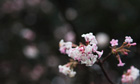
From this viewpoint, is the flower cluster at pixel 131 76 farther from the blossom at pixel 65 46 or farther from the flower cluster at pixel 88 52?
the blossom at pixel 65 46

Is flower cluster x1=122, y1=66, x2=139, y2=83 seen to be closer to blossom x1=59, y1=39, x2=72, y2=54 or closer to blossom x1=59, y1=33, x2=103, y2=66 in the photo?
blossom x1=59, y1=33, x2=103, y2=66

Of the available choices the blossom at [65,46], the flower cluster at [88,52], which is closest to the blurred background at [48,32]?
the blossom at [65,46]

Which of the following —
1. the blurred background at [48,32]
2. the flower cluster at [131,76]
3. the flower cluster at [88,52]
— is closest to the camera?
the flower cluster at [88,52]

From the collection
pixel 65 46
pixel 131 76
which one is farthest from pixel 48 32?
pixel 131 76

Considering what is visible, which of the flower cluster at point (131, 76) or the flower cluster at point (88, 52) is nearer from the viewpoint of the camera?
the flower cluster at point (88, 52)

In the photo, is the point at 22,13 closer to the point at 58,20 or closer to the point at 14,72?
the point at 58,20

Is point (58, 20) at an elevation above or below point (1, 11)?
below

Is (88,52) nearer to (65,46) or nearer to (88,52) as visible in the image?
(88,52)

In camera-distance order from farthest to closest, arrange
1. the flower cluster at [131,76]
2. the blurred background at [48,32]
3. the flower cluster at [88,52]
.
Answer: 1. the blurred background at [48,32]
2. the flower cluster at [131,76]
3. the flower cluster at [88,52]

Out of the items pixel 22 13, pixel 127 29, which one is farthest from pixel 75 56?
pixel 22 13

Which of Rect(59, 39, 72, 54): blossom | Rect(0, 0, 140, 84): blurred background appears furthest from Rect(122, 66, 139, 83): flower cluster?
Rect(0, 0, 140, 84): blurred background
